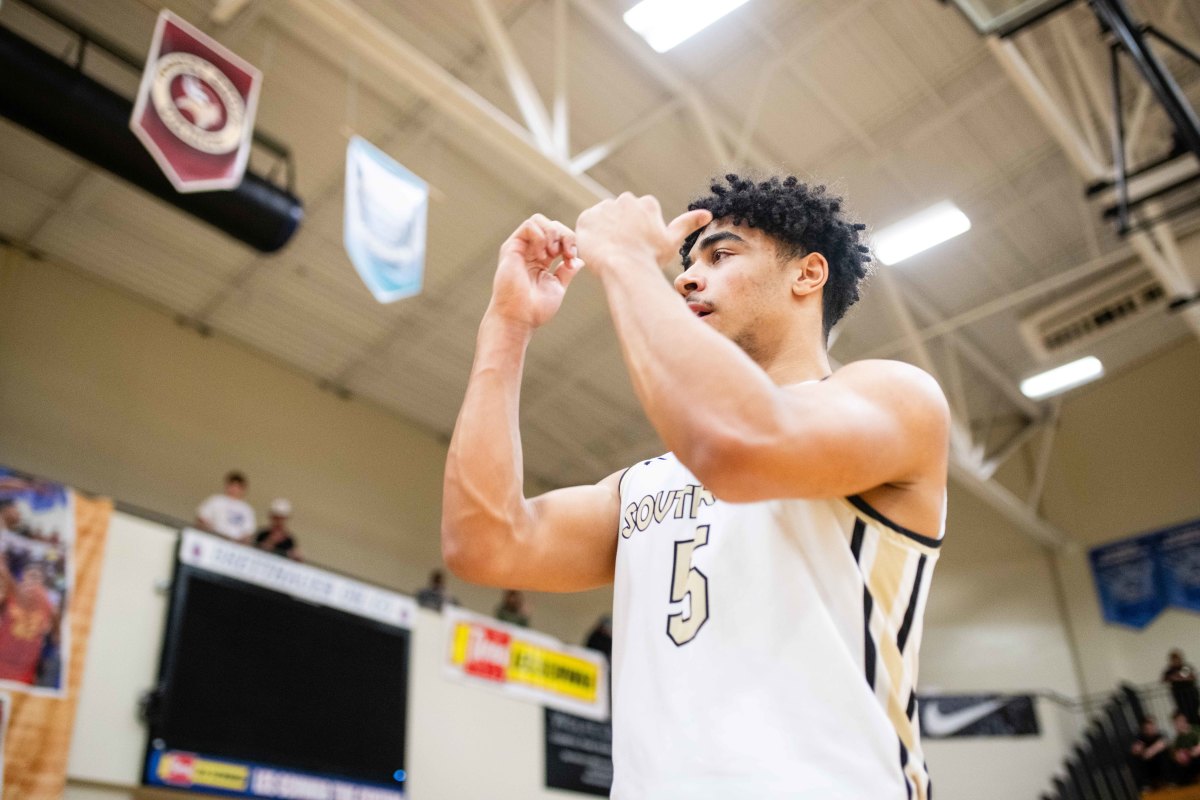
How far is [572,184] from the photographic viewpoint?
8086 mm

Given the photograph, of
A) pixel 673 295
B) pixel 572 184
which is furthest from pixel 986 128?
pixel 673 295

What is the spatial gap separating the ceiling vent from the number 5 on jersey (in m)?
10.2

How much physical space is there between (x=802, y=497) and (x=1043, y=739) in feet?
39.2

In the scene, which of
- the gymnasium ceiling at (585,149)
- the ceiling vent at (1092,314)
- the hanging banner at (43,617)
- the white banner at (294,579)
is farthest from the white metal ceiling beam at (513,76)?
the ceiling vent at (1092,314)

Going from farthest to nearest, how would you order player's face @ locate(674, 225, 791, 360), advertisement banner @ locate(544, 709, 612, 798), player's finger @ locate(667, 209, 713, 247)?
advertisement banner @ locate(544, 709, 612, 798) < player's face @ locate(674, 225, 791, 360) < player's finger @ locate(667, 209, 713, 247)

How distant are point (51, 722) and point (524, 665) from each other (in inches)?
178

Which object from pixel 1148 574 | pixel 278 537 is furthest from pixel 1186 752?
pixel 278 537

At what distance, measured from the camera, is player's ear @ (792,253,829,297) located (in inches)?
65.9

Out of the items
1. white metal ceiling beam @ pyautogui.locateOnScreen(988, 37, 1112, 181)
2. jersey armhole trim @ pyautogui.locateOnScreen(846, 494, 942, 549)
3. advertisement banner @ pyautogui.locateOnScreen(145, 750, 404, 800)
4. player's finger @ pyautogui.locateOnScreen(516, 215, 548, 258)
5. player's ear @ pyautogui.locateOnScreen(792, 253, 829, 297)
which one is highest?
white metal ceiling beam @ pyautogui.locateOnScreen(988, 37, 1112, 181)

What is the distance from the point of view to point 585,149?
10156mm

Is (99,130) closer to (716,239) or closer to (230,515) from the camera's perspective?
(230,515)

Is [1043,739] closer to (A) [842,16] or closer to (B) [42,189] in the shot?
(A) [842,16]

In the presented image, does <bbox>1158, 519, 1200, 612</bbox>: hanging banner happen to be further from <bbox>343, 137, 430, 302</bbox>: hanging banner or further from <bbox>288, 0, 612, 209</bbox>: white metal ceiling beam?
<bbox>343, 137, 430, 302</bbox>: hanging banner

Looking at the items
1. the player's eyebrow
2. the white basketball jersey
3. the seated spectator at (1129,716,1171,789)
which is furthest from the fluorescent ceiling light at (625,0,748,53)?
the seated spectator at (1129,716,1171,789)
